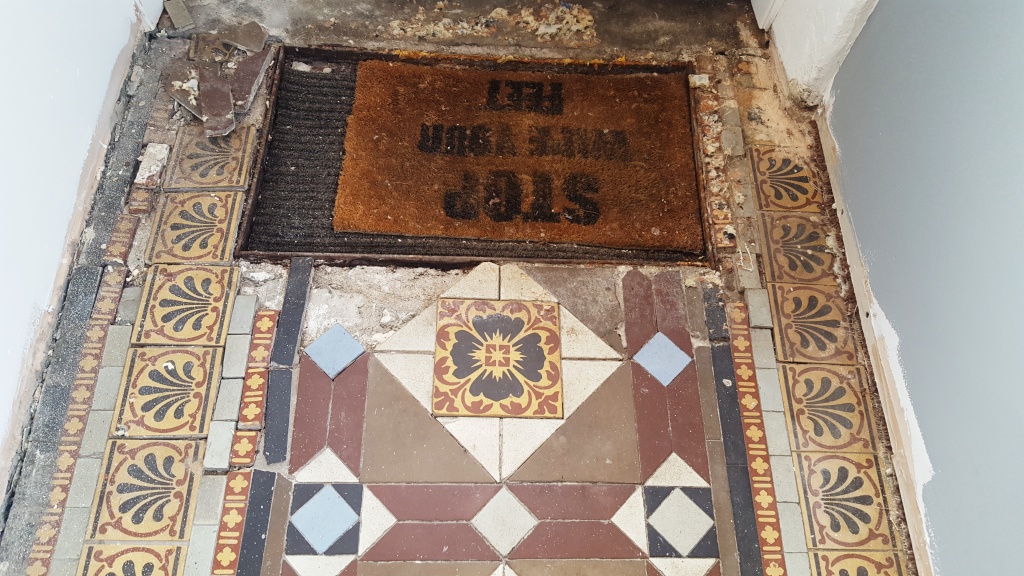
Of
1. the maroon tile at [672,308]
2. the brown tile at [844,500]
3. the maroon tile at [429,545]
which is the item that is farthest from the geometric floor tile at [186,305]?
the brown tile at [844,500]

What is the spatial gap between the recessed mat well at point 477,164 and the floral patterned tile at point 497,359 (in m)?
0.23

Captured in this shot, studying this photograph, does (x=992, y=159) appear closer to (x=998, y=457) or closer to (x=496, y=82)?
(x=998, y=457)

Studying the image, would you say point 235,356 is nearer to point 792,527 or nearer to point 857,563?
point 792,527

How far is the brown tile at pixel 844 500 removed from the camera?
2.11 m

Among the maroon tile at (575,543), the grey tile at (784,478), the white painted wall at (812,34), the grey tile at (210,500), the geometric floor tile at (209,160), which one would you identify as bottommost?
the maroon tile at (575,543)

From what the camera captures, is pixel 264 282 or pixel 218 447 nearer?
pixel 218 447

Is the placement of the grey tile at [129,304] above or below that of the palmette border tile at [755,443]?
above

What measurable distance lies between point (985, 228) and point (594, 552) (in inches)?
54.6

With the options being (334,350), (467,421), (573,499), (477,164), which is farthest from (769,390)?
(334,350)

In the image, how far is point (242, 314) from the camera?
7.68ft

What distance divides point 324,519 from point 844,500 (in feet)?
5.13

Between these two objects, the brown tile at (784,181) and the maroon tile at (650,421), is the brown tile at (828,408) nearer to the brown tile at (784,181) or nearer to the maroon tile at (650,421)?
the maroon tile at (650,421)

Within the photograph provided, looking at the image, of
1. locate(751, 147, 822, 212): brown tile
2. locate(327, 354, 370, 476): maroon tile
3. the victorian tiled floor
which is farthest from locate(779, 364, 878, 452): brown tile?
locate(327, 354, 370, 476): maroon tile

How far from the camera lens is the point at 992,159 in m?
1.86
